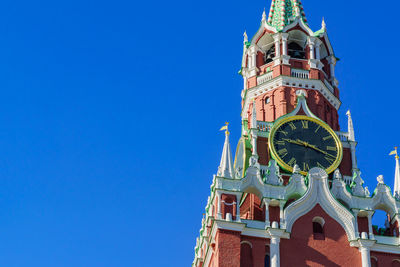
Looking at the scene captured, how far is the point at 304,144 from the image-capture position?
46.8m

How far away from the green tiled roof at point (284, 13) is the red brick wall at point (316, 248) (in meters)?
14.9

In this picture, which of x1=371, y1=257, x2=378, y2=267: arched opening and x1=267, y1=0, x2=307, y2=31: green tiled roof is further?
x1=267, y1=0, x2=307, y2=31: green tiled roof

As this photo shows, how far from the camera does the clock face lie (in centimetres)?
4634

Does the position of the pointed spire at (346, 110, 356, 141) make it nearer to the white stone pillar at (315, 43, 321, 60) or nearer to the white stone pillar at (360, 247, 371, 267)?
the white stone pillar at (315, 43, 321, 60)

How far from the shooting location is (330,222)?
4334cm

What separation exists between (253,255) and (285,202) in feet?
11.4

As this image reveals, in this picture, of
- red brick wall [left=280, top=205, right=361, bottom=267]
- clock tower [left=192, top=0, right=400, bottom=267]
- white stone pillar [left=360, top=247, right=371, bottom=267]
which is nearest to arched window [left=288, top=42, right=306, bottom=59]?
clock tower [left=192, top=0, right=400, bottom=267]

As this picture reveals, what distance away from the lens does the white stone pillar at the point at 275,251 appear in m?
40.9

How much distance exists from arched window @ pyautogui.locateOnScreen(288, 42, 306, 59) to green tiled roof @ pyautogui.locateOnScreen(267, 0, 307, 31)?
1.40 meters

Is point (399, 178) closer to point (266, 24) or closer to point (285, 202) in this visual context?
point (285, 202)

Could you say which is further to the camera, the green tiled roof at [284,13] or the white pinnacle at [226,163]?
the green tiled roof at [284,13]

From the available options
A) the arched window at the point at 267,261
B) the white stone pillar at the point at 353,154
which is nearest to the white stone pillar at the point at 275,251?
the arched window at the point at 267,261

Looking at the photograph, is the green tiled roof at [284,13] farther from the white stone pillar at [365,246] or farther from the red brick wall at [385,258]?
the red brick wall at [385,258]

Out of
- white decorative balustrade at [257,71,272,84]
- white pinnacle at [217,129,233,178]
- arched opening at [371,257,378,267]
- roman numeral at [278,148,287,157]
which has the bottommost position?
arched opening at [371,257,378,267]
